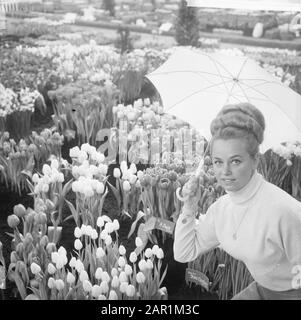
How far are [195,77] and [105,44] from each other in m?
0.40

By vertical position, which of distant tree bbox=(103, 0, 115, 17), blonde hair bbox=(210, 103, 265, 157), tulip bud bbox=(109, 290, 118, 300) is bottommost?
tulip bud bbox=(109, 290, 118, 300)

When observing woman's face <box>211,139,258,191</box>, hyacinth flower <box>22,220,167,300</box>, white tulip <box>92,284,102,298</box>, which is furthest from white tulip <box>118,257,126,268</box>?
woman's face <box>211,139,258,191</box>

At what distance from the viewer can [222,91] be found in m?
1.82

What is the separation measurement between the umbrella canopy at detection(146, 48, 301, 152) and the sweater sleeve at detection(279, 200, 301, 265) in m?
0.24

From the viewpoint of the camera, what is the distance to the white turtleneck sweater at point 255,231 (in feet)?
5.85

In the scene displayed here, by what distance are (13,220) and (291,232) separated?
101 cm

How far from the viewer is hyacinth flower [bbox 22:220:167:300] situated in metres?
1.88

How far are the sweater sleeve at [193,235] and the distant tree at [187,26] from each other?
0.62 meters

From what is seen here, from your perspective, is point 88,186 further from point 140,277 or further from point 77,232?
point 140,277

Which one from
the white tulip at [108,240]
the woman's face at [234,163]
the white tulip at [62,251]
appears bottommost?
the white tulip at [62,251]

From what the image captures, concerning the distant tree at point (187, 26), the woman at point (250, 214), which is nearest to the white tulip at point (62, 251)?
the woman at point (250, 214)

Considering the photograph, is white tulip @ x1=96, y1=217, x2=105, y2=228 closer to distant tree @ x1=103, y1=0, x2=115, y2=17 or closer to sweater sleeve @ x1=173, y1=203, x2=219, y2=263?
sweater sleeve @ x1=173, y1=203, x2=219, y2=263

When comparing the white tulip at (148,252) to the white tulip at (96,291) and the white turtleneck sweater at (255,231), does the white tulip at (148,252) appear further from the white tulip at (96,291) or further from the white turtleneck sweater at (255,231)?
the white tulip at (96,291)

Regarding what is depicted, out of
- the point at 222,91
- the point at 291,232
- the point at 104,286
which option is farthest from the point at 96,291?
the point at 222,91
